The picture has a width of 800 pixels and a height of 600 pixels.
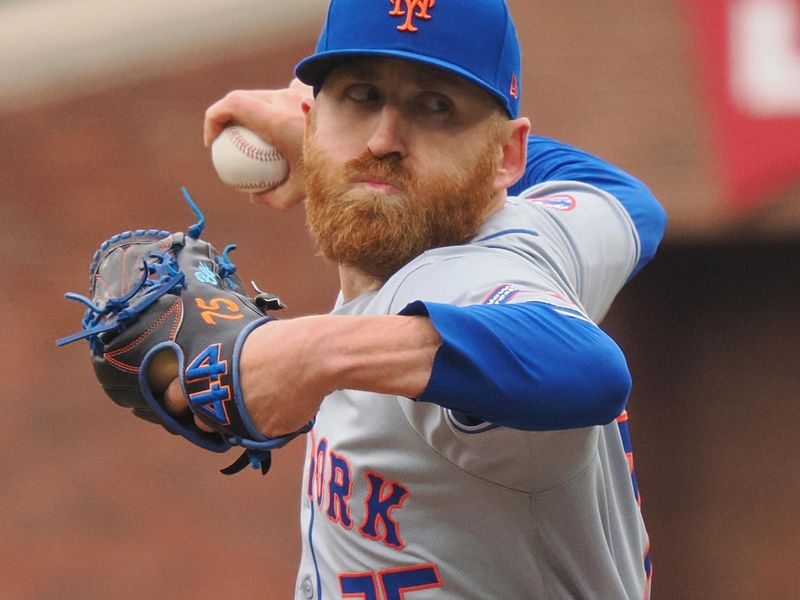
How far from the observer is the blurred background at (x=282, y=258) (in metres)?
5.48

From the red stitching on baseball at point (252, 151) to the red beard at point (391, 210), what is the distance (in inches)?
20.0

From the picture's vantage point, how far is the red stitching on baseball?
9.76 ft

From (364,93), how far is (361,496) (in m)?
0.69

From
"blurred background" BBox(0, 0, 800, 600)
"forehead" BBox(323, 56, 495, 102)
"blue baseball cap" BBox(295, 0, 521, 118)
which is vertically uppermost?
"blue baseball cap" BBox(295, 0, 521, 118)

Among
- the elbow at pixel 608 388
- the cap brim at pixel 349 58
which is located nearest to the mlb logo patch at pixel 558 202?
the cap brim at pixel 349 58

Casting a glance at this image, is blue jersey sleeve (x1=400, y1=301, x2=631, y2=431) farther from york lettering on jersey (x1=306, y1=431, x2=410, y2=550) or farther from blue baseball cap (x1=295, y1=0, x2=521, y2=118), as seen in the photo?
blue baseball cap (x1=295, y1=0, x2=521, y2=118)

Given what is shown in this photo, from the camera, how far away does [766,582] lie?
6004mm

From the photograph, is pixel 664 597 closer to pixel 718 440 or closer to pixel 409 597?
pixel 718 440

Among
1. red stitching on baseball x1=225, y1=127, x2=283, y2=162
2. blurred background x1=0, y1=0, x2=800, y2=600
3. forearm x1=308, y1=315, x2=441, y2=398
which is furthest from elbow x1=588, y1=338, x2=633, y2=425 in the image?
blurred background x1=0, y1=0, x2=800, y2=600

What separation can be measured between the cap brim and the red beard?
129 millimetres

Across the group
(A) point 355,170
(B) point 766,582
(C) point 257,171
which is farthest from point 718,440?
Result: (A) point 355,170

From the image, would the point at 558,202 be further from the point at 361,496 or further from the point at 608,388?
the point at 608,388

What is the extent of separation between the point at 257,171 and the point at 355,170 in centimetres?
66

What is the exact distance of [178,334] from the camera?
2160mm
